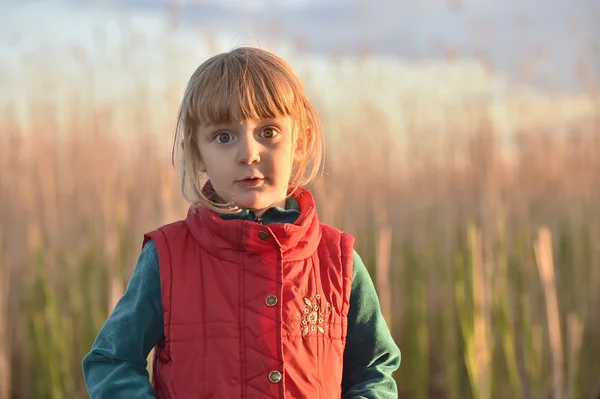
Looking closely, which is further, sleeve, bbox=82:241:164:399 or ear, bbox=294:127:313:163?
ear, bbox=294:127:313:163

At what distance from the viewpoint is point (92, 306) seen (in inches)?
90.7

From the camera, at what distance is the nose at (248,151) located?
38.5 inches

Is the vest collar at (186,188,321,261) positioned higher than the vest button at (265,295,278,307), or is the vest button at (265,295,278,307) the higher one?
the vest collar at (186,188,321,261)

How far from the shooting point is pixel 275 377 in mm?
953

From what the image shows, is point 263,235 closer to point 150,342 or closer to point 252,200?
point 252,200

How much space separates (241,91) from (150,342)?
32cm

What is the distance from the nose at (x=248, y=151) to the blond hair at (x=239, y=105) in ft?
0.10

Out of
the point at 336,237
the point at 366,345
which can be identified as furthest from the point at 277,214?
the point at 366,345

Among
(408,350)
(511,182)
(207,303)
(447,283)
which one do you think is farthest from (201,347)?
(511,182)

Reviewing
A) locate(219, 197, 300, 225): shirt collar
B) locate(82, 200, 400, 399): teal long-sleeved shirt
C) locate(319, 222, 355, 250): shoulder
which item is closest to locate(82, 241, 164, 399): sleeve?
locate(82, 200, 400, 399): teal long-sleeved shirt

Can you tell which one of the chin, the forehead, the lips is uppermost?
the forehead

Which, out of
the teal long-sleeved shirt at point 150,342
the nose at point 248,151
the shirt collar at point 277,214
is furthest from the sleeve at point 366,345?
the nose at point 248,151

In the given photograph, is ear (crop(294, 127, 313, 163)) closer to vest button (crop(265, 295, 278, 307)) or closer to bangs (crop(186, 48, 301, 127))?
bangs (crop(186, 48, 301, 127))

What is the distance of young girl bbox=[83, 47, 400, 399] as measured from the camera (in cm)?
95
